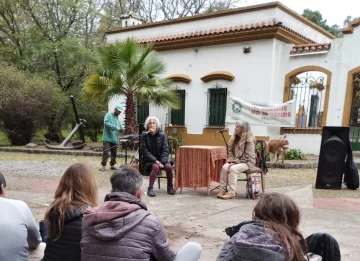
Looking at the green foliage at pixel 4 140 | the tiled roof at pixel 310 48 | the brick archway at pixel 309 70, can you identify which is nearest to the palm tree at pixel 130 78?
the brick archway at pixel 309 70

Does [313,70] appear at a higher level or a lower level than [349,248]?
higher

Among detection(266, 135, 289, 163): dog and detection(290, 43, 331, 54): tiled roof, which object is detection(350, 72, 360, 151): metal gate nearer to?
detection(290, 43, 331, 54): tiled roof

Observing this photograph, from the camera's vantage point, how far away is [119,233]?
1.77 metres

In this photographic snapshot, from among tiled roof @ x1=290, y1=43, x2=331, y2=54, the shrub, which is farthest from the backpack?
the shrub

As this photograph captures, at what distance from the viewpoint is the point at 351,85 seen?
33.2 ft

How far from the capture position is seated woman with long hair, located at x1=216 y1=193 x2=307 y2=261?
168 cm

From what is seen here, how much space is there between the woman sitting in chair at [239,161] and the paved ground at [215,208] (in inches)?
9.5

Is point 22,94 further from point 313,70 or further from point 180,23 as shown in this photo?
point 313,70

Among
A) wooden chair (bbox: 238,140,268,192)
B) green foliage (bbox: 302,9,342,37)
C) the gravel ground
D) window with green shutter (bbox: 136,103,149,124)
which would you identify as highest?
green foliage (bbox: 302,9,342,37)

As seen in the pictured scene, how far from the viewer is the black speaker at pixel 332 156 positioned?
6438 mm

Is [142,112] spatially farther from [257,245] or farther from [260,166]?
[257,245]

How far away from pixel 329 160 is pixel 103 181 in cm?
463

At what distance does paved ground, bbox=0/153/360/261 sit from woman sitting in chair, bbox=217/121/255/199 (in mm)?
240

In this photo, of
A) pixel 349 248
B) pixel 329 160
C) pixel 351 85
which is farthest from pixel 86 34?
pixel 349 248
